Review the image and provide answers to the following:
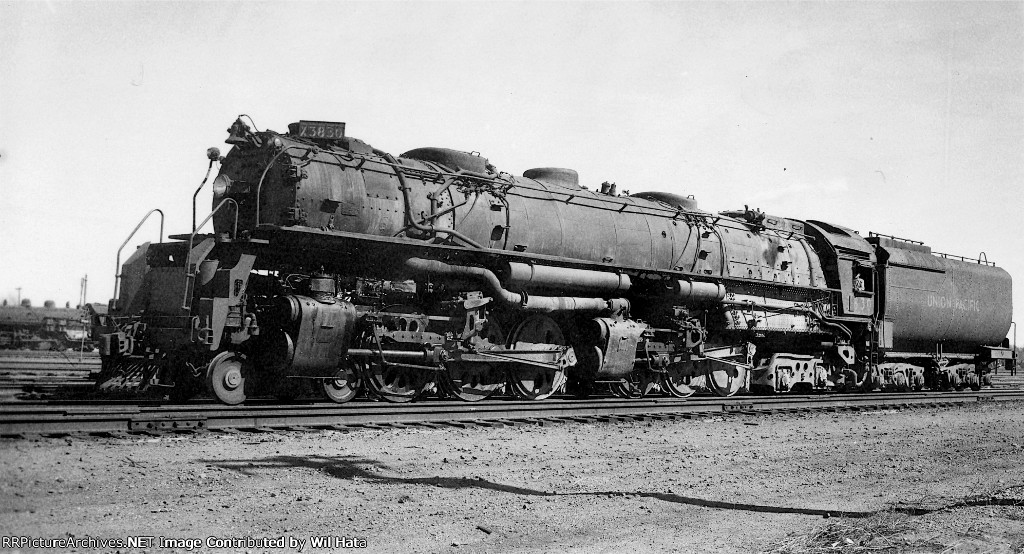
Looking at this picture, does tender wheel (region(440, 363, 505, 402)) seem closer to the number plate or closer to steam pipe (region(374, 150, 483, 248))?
steam pipe (region(374, 150, 483, 248))

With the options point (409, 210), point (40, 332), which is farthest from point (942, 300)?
point (40, 332)

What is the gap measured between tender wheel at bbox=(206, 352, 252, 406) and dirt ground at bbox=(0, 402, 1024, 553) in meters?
2.28

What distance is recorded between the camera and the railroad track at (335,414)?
9695mm

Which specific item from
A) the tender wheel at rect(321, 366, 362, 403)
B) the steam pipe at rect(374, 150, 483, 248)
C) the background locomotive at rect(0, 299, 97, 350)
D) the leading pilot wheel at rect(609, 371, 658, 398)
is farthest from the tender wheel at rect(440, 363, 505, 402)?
the background locomotive at rect(0, 299, 97, 350)

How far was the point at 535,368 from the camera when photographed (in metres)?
15.9

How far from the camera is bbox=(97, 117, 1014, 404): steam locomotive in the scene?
1234 centimetres

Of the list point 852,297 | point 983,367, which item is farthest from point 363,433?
point 983,367

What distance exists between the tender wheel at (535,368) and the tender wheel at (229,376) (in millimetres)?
5116

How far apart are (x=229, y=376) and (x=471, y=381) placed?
183 inches

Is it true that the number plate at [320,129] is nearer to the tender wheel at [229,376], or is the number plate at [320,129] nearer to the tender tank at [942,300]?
the tender wheel at [229,376]

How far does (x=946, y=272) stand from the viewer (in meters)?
24.8

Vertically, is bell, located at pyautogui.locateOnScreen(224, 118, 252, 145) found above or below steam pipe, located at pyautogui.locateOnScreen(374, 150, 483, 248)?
above

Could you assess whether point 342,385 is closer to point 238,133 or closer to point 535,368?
point 535,368

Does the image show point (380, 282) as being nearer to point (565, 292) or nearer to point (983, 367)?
point (565, 292)
